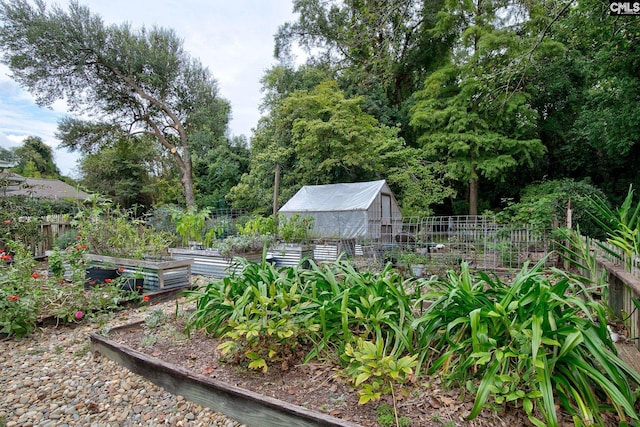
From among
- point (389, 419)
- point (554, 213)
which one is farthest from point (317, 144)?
point (389, 419)

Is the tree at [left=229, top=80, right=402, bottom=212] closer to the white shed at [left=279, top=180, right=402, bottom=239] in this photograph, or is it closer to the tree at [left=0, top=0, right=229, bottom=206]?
the white shed at [left=279, top=180, right=402, bottom=239]

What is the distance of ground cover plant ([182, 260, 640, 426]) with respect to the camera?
1303mm

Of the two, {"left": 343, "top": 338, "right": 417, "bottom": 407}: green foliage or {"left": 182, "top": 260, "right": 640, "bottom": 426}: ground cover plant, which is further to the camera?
{"left": 343, "top": 338, "right": 417, "bottom": 407}: green foliage

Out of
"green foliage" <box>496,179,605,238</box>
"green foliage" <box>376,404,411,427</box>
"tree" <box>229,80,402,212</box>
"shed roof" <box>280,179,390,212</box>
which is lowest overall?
"green foliage" <box>376,404,411,427</box>

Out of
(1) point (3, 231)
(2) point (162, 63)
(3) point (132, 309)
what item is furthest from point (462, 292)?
(2) point (162, 63)

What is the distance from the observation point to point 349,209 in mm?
9422

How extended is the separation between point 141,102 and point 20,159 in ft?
63.4

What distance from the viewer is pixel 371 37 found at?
4051 millimetres

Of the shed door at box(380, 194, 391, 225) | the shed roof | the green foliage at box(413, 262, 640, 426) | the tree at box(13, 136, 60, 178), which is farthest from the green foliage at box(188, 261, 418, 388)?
the tree at box(13, 136, 60, 178)

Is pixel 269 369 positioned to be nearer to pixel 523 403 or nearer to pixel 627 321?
pixel 523 403

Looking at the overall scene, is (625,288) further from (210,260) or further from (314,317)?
(210,260)

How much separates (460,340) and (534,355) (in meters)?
0.45

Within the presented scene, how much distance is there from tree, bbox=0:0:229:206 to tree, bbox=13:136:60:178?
15795mm

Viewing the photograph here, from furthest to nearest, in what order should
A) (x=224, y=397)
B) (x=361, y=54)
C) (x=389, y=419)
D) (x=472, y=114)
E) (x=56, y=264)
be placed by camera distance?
(x=472, y=114), (x=361, y=54), (x=56, y=264), (x=224, y=397), (x=389, y=419)
